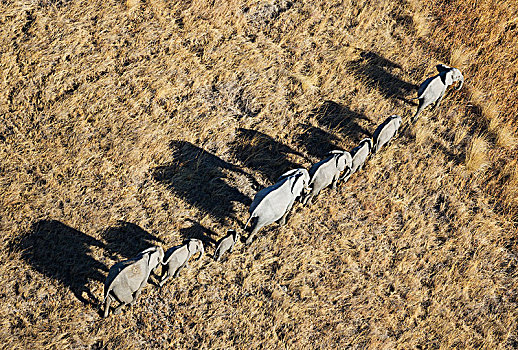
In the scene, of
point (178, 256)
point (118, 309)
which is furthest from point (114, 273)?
point (178, 256)

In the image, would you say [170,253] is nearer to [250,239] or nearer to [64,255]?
[250,239]

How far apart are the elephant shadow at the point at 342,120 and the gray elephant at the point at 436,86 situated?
121 centimetres

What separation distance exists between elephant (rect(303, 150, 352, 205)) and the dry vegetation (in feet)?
1.43

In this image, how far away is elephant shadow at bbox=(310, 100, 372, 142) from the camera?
29.6 ft

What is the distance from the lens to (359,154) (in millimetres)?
8180

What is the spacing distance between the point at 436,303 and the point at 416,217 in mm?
1710

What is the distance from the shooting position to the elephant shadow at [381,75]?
31.7ft

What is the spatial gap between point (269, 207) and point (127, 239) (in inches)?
106

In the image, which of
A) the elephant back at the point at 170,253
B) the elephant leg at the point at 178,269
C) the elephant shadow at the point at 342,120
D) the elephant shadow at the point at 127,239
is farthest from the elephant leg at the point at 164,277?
the elephant shadow at the point at 342,120

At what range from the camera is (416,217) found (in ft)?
27.2

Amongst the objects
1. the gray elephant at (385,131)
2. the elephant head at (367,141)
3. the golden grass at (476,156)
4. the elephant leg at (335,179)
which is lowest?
the elephant leg at (335,179)

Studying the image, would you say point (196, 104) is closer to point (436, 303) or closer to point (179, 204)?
point (179, 204)

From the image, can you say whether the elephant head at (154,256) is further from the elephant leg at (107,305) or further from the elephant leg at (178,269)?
the elephant leg at (107,305)

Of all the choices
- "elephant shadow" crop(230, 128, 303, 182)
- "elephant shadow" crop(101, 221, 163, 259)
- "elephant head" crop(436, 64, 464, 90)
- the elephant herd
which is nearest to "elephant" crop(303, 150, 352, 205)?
the elephant herd
